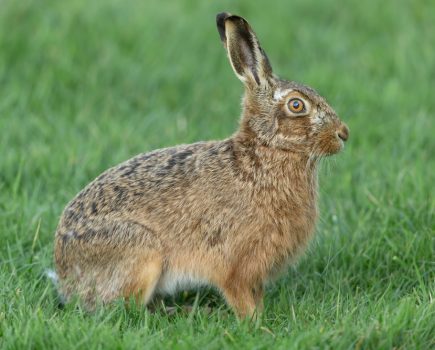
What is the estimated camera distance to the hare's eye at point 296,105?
5273mm

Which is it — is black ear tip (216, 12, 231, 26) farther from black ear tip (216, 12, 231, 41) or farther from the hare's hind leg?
the hare's hind leg

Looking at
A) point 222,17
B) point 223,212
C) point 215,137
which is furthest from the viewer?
point 215,137

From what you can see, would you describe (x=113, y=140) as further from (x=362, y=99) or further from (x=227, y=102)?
(x=362, y=99)

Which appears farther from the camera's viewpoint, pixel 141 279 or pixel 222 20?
pixel 222 20

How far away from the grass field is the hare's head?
0.72 meters

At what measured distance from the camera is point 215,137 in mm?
7633

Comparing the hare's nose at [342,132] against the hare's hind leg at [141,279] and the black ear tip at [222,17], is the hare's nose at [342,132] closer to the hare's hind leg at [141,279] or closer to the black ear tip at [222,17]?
the black ear tip at [222,17]

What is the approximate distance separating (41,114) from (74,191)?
1526 mm

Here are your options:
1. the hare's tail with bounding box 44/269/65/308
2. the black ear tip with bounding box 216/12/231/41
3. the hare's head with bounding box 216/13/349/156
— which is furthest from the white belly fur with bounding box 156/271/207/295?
the black ear tip with bounding box 216/12/231/41

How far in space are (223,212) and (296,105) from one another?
0.72 metres

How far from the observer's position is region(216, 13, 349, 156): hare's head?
527 cm

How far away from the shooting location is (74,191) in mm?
6590

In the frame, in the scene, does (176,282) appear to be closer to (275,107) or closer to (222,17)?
(275,107)

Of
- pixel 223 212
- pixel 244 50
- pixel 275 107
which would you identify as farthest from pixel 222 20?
pixel 223 212
